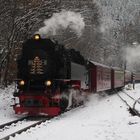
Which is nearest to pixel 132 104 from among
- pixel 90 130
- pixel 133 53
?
pixel 90 130

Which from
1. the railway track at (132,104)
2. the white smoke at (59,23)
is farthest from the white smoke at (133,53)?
the white smoke at (59,23)

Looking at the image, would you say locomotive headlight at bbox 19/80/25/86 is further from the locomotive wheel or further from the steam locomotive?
the locomotive wheel

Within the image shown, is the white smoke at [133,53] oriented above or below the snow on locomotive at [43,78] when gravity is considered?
above

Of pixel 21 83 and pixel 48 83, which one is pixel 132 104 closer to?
pixel 48 83

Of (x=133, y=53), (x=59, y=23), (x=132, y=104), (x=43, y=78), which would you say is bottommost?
(x=132, y=104)

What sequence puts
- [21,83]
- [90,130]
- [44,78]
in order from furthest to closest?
[44,78] → [21,83] → [90,130]

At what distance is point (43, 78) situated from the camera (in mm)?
17594

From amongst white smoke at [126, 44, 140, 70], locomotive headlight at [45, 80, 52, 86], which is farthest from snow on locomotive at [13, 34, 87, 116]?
white smoke at [126, 44, 140, 70]

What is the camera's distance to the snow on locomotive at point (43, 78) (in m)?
17.0

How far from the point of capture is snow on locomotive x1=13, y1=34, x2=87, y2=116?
55.9 ft

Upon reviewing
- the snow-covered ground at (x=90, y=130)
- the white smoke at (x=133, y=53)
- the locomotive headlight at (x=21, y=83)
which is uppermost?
the white smoke at (x=133, y=53)

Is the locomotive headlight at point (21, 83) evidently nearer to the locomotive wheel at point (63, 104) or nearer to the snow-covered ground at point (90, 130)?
the snow-covered ground at point (90, 130)

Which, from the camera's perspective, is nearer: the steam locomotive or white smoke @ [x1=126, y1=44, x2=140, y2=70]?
the steam locomotive

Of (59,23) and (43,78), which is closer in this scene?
Result: (43,78)
